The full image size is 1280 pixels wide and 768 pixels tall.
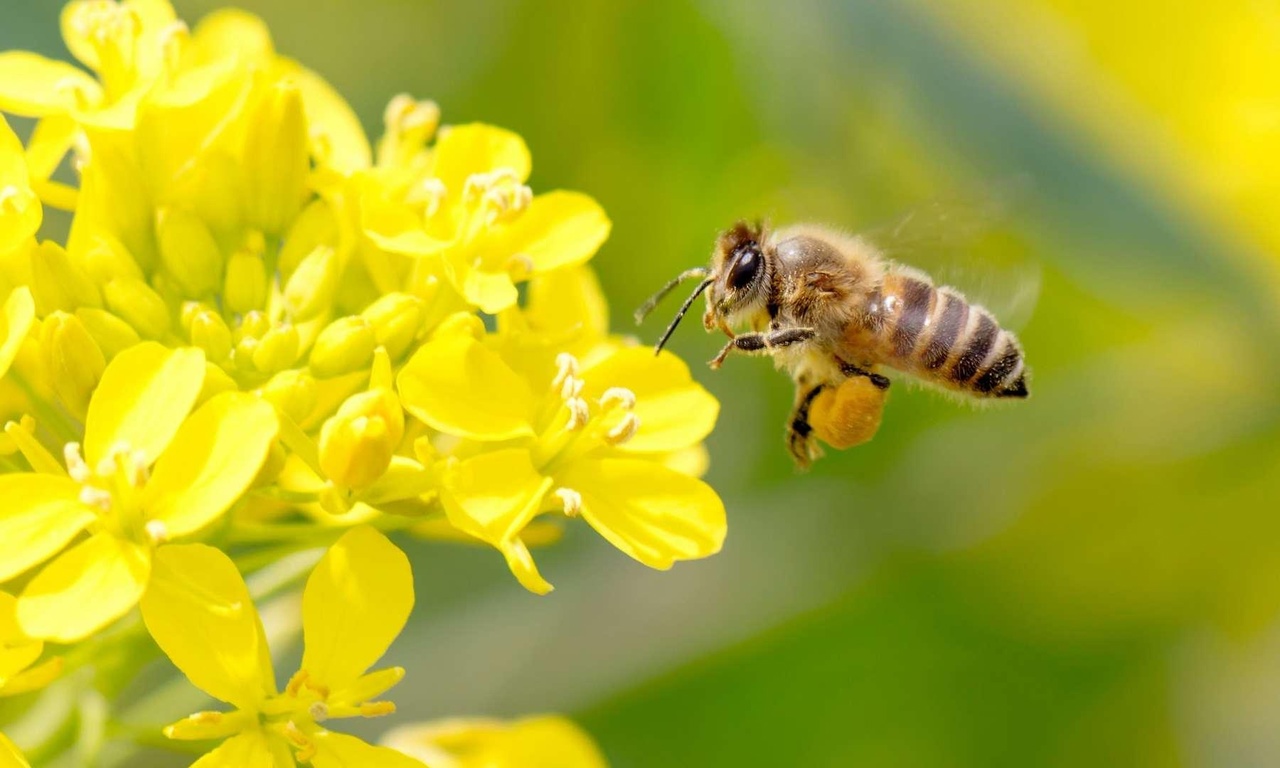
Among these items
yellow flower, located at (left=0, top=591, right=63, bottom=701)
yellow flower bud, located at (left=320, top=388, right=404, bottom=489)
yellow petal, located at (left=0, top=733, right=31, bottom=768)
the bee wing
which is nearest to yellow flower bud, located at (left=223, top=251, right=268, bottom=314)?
yellow flower bud, located at (left=320, top=388, right=404, bottom=489)

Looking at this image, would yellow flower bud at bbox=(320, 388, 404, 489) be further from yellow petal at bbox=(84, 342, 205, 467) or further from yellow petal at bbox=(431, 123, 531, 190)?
yellow petal at bbox=(431, 123, 531, 190)

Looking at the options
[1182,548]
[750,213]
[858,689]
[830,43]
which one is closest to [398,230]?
[830,43]

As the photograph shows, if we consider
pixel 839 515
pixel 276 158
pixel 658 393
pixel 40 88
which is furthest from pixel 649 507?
pixel 839 515

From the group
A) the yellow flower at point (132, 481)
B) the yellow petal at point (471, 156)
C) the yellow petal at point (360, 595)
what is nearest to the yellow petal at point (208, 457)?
the yellow flower at point (132, 481)

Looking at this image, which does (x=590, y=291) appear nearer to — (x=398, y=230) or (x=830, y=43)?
(x=398, y=230)

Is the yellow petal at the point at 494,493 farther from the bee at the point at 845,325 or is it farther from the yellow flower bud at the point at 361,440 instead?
the bee at the point at 845,325
